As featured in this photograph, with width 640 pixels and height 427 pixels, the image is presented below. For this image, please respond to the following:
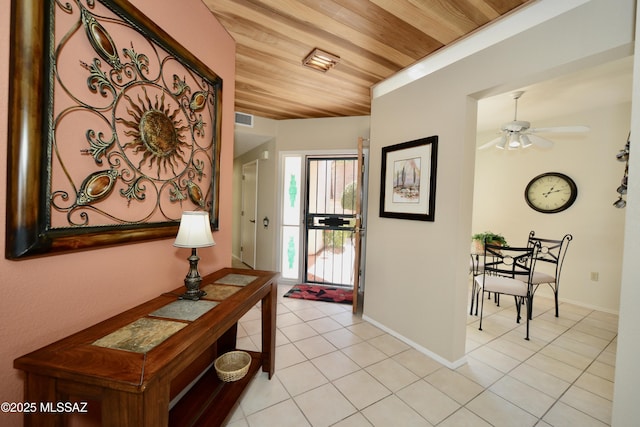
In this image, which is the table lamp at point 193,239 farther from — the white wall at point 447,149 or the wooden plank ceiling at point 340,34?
the white wall at point 447,149

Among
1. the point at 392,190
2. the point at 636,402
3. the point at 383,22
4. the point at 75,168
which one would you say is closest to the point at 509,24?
the point at 383,22

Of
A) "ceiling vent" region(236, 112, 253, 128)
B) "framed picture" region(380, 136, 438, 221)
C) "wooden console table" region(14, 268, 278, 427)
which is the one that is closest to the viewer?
"wooden console table" region(14, 268, 278, 427)

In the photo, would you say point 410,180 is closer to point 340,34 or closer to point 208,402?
point 340,34

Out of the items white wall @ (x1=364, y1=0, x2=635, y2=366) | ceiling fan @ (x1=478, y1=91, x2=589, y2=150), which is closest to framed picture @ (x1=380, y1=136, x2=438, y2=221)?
white wall @ (x1=364, y1=0, x2=635, y2=366)

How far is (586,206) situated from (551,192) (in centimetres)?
42

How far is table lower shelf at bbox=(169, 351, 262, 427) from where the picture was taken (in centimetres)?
134

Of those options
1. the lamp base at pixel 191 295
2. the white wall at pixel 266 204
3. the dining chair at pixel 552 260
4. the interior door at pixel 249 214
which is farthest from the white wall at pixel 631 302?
the interior door at pixel 249 214

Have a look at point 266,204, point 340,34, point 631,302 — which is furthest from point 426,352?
point 266,204

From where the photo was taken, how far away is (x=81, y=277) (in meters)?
1.01

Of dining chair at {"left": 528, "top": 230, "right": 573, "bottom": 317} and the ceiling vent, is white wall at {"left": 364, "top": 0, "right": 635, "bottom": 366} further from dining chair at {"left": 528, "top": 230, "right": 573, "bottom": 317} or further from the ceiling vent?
the ceiling vent

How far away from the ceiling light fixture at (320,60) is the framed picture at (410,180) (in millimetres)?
969

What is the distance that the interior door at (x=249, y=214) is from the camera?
15.3ft

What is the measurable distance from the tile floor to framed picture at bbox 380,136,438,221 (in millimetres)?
A: 1256

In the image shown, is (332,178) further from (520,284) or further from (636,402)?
(636,402)
